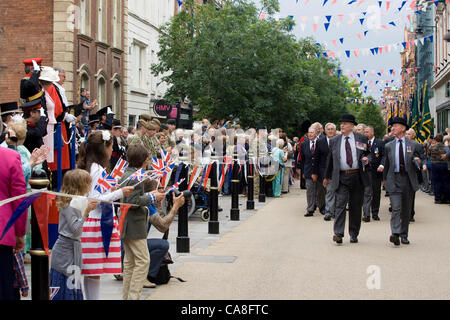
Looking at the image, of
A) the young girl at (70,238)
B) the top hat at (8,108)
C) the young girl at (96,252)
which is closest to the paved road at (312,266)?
the young girl at (96,252)

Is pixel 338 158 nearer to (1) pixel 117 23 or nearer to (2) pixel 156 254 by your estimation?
(2) pixel 156 254

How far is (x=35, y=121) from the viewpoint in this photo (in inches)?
351

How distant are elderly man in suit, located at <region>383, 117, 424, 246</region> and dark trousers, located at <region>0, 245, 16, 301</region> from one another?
7.29 metres

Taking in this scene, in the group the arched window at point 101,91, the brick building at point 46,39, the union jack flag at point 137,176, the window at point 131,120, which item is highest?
the brick building at point 46,39

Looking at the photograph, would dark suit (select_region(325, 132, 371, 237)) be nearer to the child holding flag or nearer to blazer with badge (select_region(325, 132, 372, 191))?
blazer with badge (select_region(325, 132, 372, 191))

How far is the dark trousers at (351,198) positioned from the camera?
11469 millimetres

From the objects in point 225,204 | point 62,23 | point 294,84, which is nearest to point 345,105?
point 294,84

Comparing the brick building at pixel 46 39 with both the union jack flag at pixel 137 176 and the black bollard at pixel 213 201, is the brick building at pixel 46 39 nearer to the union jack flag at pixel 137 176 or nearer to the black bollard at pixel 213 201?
the black bollard at pixel 213 201

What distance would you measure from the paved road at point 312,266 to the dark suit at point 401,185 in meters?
0.39

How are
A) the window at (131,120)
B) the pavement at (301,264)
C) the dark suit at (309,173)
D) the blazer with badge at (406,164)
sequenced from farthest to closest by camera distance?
the window at (131,120)
the dark suit at (309,173)
the blazer with badge at (406,164)
the pavement at (301,264)

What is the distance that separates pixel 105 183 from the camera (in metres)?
6.39

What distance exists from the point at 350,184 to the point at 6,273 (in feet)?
24.4

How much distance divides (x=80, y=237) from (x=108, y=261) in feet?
1.28

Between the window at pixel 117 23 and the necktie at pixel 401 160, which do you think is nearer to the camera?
the necktie at pixel 401 160
